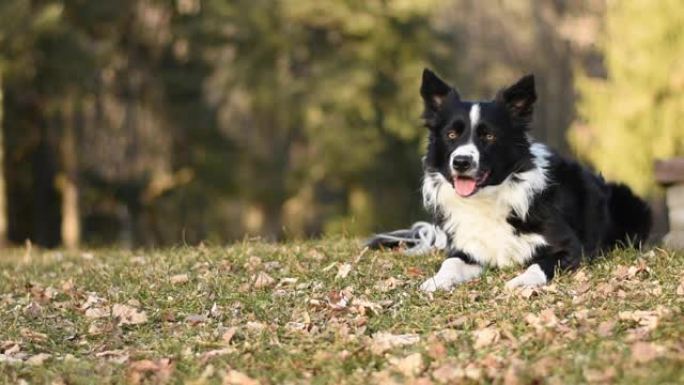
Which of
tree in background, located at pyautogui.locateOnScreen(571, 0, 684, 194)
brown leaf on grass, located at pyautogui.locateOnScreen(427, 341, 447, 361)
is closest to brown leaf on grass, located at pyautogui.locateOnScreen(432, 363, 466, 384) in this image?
brown leaf on grass, located at pyautogui.locateOnScreen(427, 341, 447, 361)

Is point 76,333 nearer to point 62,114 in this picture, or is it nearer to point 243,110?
point 62,114

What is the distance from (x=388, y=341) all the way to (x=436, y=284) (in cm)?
160

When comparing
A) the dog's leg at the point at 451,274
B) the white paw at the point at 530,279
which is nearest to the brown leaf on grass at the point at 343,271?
the dog's leg at the point at 451,274

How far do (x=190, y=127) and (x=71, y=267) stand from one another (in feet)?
73.2

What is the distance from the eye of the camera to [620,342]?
5438mm

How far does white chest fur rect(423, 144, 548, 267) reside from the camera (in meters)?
7.74

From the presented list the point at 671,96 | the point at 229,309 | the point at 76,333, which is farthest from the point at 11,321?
the point at 671,96

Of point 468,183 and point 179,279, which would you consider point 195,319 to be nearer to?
point 179,279

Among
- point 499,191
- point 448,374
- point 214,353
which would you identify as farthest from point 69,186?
point 448,374

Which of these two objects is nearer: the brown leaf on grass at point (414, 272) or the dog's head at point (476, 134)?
the dog's head at point (476, 134)

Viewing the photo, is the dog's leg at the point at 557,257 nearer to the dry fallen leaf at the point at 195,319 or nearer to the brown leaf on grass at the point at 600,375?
the dry fallen leaf at the point at 195,319

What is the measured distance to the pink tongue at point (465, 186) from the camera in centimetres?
762

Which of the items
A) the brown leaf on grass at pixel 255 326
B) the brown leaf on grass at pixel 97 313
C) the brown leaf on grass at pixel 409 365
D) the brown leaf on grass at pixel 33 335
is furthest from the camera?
the brown leaf on grass at pixel 97 313

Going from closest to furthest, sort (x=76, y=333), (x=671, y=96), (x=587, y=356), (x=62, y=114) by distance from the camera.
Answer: (x=587, y=356) < (x=76, y=333) < (x=671, y=96) < (x=62, y=114)
